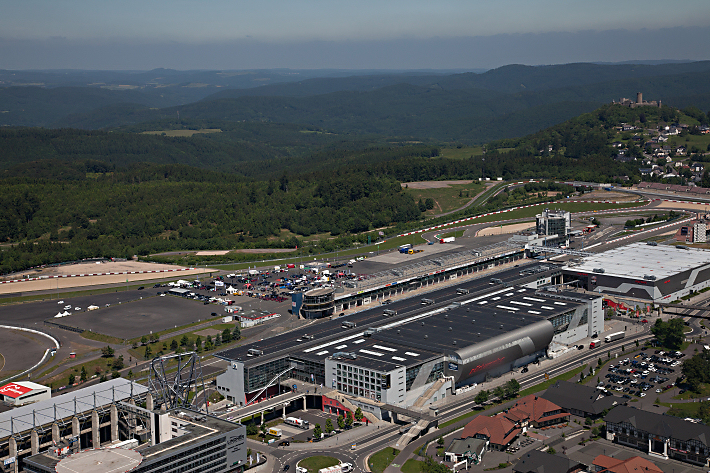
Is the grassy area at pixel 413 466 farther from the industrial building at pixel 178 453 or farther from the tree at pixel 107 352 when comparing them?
the tree at pixel 107 352

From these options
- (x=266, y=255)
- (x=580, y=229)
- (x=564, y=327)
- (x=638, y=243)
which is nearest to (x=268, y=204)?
(x=266, y=255)

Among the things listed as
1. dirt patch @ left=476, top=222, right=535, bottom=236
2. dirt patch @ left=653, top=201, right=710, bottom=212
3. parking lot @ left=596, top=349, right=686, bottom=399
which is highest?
dirt patch @ left=653, top=201, right=710, bottom=212

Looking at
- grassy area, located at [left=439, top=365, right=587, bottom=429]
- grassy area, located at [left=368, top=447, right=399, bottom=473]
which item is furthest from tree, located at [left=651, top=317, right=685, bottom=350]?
grassy area, located at [left=368, top=447, right=399, bottom=473]

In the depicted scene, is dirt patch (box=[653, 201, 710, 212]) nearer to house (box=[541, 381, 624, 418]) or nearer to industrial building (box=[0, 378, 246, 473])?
house (box=[541, 381, 624, 418])

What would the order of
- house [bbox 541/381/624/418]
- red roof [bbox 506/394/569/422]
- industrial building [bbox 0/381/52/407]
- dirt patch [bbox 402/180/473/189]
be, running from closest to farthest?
red roof [bbox 506/394/569/422]
house [bbox 541/381/624/418]
industrial building [bbox 0/381/52/407]
dirt patch [bbox 402/180/473/189]

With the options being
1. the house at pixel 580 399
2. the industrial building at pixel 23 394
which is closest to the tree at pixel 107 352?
the industrial building at pixel 23 394

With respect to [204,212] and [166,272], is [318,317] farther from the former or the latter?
[204,212]
